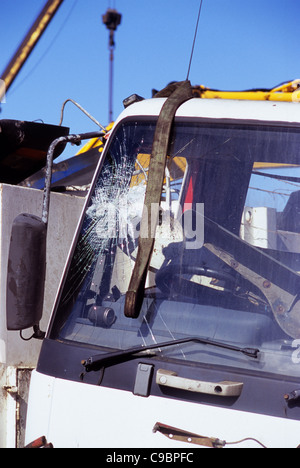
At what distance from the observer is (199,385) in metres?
2.22

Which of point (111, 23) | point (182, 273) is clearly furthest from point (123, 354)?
point (111, 23)

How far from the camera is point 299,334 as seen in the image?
236 cm

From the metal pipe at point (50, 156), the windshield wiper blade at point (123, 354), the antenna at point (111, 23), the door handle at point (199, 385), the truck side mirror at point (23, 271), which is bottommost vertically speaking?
the door handle at point (199, 385)

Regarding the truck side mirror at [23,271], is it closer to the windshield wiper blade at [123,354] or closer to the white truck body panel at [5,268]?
the windshield wiper blade at [123,354]

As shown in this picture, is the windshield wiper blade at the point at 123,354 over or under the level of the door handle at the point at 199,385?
over

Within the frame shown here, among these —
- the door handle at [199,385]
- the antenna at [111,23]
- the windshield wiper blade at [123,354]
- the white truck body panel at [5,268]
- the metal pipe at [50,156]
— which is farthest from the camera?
the antenna at [111,23]

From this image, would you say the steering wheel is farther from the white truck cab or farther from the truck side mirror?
the truck side mirror

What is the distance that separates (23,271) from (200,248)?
2.39ft

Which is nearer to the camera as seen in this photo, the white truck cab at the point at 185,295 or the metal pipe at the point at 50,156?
the white truck cab at the point at 185,295

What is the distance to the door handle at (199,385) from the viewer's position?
2.18 m

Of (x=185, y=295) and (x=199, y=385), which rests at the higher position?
(x=185, y=295)

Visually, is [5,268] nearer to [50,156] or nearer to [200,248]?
[50,156]

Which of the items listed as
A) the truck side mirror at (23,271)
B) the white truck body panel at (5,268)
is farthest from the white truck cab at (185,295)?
the white truck body panel at (5,268)
